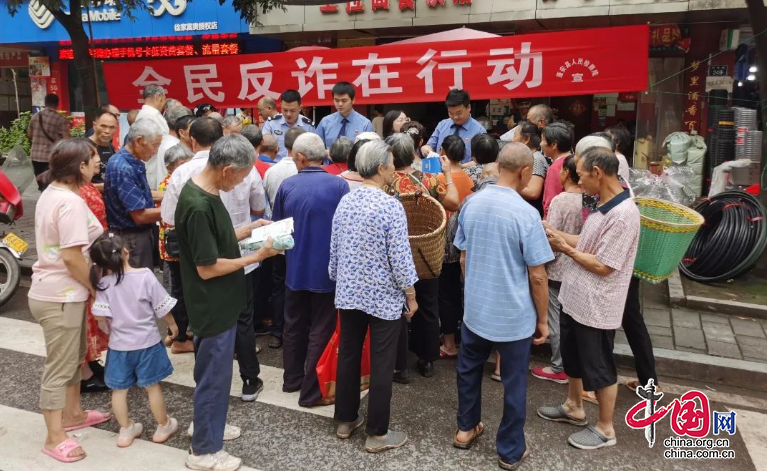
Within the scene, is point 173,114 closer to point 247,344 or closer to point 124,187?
point 124,187

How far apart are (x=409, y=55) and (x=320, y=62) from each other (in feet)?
3.76

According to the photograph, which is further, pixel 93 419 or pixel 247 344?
pixel 247 344

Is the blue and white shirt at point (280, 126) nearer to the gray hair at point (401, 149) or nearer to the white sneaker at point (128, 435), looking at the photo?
the gray hair at point (401, 149)

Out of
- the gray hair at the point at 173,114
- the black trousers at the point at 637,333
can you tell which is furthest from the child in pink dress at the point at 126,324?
the black trousers at the point at 637,333

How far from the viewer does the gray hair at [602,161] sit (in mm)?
3320

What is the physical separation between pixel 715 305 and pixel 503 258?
3.64m

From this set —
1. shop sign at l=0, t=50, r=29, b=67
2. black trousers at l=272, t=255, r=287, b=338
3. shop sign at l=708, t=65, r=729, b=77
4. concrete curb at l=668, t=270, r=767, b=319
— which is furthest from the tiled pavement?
shop sign at l=0, t=50, r=29, b=67

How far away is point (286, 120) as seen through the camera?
670 cm

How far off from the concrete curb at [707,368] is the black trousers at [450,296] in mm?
1305

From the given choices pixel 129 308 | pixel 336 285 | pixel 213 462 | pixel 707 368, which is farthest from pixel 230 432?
pixel 707 368

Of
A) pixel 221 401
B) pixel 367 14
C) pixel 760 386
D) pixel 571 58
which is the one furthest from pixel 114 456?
pixel 367 14

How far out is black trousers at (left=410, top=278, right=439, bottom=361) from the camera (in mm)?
4359

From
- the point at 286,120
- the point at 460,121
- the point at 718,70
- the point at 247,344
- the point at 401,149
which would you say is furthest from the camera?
the point at 718,70

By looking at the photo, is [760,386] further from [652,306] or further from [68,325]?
[68,325]
